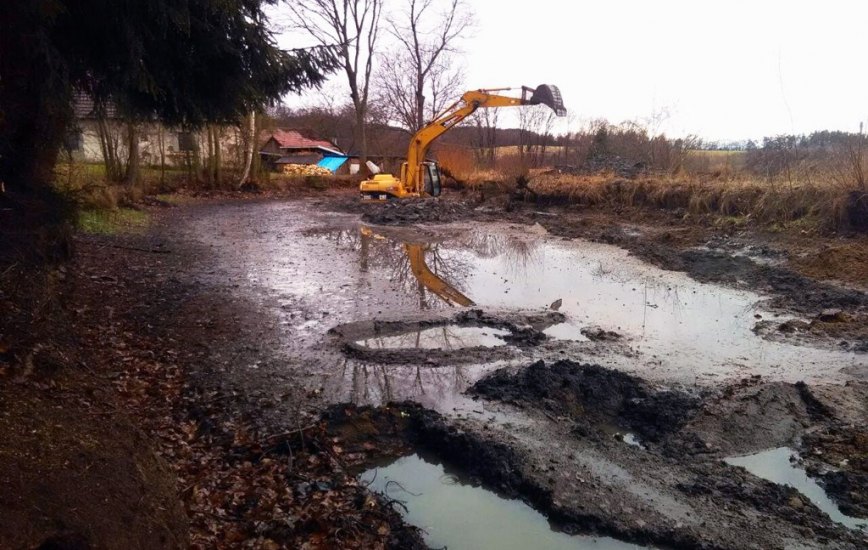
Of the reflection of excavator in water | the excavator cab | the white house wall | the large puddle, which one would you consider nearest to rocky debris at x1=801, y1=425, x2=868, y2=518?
the large puddle

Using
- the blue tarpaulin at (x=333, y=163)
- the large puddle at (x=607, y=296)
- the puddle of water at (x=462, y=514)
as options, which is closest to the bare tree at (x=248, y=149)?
the blue tarpaulin at (x=333, y=163)

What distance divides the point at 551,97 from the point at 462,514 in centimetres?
1662

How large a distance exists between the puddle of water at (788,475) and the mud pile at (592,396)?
0.62 metres

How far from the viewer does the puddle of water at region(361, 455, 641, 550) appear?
3766mm

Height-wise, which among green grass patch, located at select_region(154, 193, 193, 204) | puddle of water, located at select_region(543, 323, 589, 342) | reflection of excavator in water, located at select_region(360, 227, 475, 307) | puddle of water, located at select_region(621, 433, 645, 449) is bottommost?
puddle of water, located at select_region(621, 433, 645, 449)

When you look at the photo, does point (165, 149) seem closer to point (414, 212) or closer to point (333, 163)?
point (333, 163)

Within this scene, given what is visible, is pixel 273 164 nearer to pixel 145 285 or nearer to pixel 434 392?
pixel 145 285

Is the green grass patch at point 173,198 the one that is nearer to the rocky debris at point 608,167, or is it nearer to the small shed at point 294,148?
the rocky debris at point 608,167

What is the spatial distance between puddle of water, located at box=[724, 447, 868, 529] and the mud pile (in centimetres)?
62

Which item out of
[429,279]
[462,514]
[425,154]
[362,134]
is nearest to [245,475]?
[462,514]

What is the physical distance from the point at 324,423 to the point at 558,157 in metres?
28.9

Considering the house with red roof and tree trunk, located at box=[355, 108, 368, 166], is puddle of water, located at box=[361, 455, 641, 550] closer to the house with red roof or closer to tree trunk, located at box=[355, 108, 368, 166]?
tree trunk, located at box=[355, 108, 368, 166]

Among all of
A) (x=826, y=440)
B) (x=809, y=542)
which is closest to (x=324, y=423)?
(x=809, y=542)

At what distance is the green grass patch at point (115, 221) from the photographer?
13.3m
